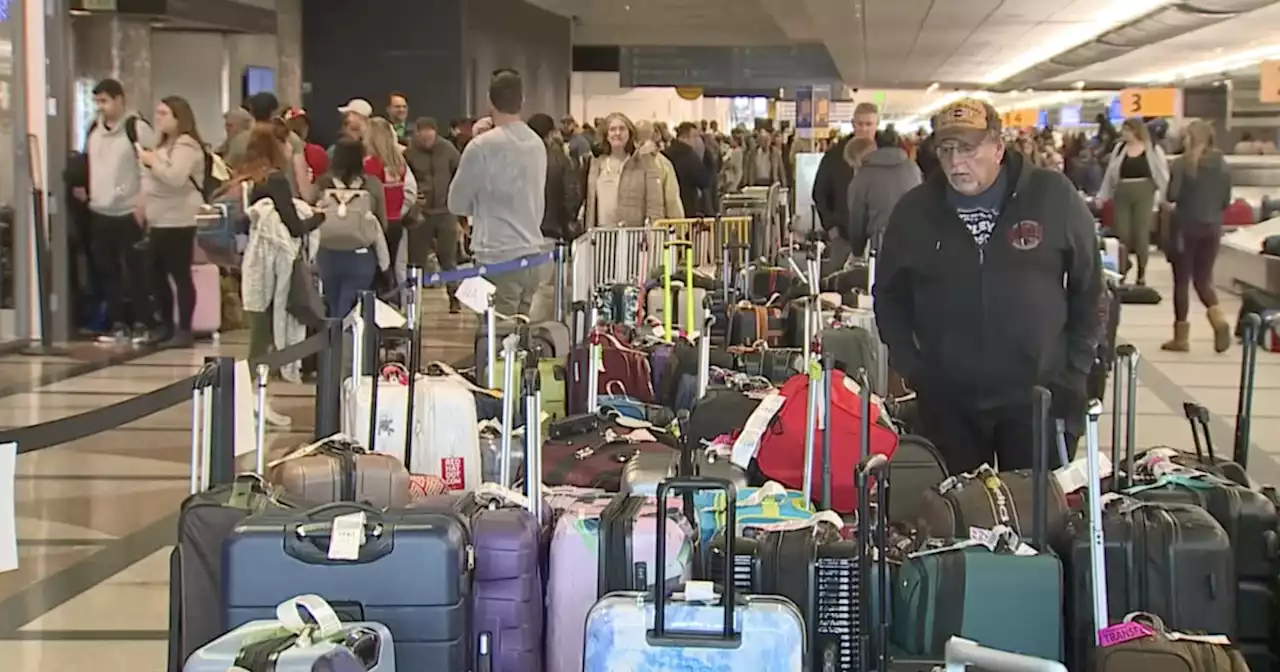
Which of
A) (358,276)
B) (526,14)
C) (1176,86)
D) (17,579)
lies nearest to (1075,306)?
(17,579)

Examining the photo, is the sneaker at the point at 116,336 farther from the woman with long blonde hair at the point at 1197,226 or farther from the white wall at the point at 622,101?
the white wall at the point at 622,101

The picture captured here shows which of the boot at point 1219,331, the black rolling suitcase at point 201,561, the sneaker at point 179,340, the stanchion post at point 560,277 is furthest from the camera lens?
the boot at point 1219,331

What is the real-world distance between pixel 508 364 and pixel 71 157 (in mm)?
8401

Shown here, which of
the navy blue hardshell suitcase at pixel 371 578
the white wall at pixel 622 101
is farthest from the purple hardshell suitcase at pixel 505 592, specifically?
the white wall at pixel 622 101

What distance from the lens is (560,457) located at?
15.3 feet

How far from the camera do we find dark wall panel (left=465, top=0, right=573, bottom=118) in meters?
20.7

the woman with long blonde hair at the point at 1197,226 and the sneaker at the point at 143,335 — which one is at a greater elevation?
the woman with long blonde hair at the point at 1197,226

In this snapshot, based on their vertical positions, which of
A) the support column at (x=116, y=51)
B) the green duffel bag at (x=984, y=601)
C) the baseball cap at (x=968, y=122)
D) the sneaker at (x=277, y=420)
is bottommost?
the sneaker at (x=277, y=420)

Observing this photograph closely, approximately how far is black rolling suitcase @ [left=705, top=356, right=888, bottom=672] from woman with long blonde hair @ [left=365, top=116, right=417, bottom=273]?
732cm

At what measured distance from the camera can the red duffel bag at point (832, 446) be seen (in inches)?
168

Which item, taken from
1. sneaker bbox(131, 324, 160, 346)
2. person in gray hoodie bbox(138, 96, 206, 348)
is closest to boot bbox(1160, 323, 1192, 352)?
person in gray hoodie bbox(138, 96, 206, 348)

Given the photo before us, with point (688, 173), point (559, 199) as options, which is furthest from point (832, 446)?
point (688, 173)

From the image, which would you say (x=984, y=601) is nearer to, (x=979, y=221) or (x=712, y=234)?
(x=979, y=221)

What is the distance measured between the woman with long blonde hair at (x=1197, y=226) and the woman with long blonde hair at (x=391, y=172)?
575 cm
